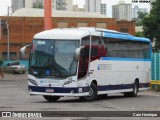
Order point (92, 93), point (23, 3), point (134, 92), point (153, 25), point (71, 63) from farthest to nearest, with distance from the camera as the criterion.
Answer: point (23, 3), point (153, 25), point (134, 92), point (92, 93), point (71, 63)

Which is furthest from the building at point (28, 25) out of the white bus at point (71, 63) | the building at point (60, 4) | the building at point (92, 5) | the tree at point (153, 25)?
the building at point (92, 5)

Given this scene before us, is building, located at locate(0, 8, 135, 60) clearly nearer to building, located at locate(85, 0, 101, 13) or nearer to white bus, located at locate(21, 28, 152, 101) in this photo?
white bus, located at locate(21, 28, 152, 101)

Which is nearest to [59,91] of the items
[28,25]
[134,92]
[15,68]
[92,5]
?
[134,92]

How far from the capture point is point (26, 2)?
589 feet

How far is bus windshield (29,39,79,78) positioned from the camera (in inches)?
883

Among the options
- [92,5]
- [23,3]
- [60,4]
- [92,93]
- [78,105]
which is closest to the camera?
[78,105]

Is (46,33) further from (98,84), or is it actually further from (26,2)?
(26,2)

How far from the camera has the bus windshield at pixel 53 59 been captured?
22.4 m

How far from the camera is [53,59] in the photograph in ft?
73.9

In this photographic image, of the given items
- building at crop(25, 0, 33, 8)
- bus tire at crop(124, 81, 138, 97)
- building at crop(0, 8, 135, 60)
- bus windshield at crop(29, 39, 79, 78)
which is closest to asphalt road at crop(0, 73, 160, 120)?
bus windshield at crop(29, 39, 79, 78)

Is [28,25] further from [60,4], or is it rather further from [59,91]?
[60,4]

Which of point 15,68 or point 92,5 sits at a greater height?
point 92,5

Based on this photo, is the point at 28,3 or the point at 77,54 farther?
the point at 28,3

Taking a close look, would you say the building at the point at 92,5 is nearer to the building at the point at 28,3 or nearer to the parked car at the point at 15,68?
the building at the point at 28,3
